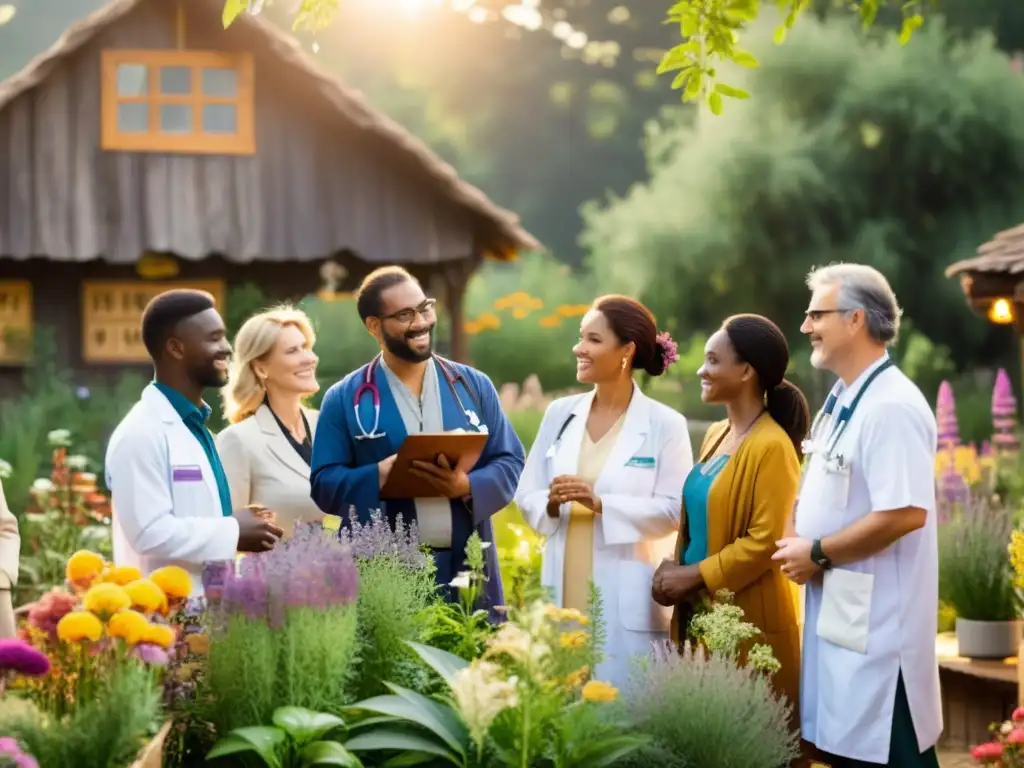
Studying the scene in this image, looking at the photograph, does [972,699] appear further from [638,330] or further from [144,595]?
[144,595]

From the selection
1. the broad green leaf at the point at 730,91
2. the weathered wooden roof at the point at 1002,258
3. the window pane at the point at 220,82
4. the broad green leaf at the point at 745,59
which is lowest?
the weathered wooden roof at the point at 1002,258

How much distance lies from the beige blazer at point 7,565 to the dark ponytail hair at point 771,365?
2256mm

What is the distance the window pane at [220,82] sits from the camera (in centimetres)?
1648

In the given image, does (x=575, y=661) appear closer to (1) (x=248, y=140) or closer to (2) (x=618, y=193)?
(1) (x=248, y=140)

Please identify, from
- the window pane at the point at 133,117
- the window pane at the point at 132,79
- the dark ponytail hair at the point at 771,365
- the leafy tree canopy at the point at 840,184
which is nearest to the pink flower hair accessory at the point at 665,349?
the dark ponytail hair at the point at 771,365

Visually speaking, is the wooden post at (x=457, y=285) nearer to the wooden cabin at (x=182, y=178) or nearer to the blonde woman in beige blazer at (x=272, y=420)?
the wooden cabin at (x=182, y=178)

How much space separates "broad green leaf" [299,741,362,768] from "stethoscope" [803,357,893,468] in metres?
1.86

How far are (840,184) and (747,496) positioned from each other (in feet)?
62.9

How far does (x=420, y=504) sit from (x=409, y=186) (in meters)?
11.4

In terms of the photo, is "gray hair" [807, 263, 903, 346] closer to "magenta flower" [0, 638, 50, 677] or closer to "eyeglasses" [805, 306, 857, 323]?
"eyeglasses" [805, 306, 857, 323]

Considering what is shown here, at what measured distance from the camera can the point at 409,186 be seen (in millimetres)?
16438

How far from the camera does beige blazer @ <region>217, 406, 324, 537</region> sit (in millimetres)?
5758

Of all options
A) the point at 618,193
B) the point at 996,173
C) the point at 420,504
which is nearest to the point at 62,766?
the point at 420,504

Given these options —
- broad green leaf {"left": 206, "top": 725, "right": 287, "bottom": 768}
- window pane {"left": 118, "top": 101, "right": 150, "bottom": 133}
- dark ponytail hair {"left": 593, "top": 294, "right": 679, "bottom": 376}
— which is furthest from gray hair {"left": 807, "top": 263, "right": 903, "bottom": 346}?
window pane {"left": 118, "top": 101, "right": 150, "bottom": 133}
